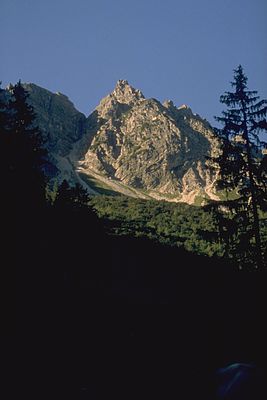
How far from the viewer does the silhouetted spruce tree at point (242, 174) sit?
2220 centimetres

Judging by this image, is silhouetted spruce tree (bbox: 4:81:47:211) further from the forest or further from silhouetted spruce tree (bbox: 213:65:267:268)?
silhouetted spruce tree (bbox: 213:65:267:268)

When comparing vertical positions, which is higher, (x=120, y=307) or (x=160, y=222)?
(x=160, y=222)

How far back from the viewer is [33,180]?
1173 inches

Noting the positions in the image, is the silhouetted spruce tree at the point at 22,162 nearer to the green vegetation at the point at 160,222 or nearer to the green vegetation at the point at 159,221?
the green vegetation at the point at 160,222

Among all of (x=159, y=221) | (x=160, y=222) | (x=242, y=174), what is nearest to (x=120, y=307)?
(x=242, y=174)

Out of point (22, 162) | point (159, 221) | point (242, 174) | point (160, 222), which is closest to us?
point (242, 174)

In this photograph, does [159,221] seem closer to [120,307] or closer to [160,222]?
[160,222]

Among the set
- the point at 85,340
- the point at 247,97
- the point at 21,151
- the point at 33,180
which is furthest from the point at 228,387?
the point at 21,151

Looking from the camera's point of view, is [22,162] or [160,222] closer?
[22,162]

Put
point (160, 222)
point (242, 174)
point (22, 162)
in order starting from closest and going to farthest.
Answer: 1. point (242, 174)
2. point (22, 162)
3. point (160, 222)

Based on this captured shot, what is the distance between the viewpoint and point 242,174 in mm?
22906

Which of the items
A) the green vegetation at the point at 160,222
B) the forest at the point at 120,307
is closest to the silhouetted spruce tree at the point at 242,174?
the forest at the point at 120,307

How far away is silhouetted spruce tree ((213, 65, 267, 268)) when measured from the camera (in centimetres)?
2220

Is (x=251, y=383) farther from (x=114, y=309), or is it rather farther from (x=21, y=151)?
(x=21, y=151)
